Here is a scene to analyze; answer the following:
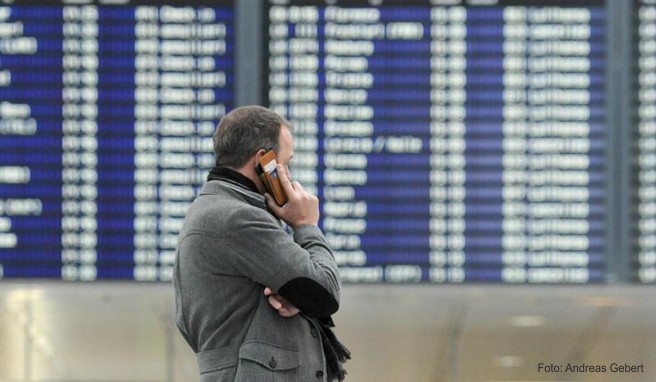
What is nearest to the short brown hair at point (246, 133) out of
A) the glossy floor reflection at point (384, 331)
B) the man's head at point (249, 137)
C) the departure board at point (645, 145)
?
the man's head at point (249, 137)

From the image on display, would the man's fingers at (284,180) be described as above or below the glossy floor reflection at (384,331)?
above

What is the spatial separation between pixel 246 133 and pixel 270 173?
0.07 m

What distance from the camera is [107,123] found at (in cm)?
515

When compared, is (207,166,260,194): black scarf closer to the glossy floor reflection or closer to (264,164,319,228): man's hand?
(264,164,319,228): man's hand

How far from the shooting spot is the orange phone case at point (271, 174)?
1.94 m

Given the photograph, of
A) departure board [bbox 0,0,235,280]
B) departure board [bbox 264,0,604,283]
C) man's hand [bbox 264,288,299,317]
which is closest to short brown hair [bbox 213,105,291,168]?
man's hand [bbox 264,288,299,317]

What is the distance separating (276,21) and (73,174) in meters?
1.02

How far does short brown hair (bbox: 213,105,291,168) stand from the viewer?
1.95 metres

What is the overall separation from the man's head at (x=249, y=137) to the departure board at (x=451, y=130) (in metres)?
3.04

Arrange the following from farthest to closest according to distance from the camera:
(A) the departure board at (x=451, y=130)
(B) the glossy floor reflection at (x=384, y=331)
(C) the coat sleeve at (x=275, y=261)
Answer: (A) the departure board at (x=451, y=130)
(B) the glossy floor reflection at (x=384, y=331)
(C) the coat sleeve at (x=275, y=261)

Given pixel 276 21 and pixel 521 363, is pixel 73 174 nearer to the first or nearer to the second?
pixel 276 21

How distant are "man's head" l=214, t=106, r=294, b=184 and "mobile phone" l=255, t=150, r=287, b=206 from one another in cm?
1

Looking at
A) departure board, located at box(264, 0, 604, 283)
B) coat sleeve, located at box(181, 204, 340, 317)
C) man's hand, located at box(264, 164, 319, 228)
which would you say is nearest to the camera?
coat sleeve, located at box(181, 204, 340, 317)

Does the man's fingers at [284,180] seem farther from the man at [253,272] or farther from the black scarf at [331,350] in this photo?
the black scarf at [331,350]
